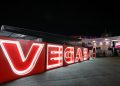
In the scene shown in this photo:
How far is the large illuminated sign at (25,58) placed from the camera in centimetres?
643

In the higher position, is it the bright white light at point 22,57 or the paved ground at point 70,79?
the bright white light at point 22,57

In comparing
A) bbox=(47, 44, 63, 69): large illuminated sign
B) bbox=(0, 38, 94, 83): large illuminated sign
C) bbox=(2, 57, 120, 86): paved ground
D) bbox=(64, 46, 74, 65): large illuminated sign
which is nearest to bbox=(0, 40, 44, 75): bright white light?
bbox=(0, 38, 94, 83): large illuminated sign

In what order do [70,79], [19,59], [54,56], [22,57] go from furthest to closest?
[54,56] < [22,57] < [19,59] < [70,79]

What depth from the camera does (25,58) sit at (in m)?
7.73

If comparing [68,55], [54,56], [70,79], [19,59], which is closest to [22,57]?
[19,59]

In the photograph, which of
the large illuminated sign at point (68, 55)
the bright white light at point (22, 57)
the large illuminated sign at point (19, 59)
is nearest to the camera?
the large illuminated sign at point (19, 59)

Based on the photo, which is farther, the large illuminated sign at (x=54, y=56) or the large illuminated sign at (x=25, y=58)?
the large illuminated sign at (x=54, y=56)

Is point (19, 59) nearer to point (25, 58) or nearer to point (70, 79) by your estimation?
point (25, 58)

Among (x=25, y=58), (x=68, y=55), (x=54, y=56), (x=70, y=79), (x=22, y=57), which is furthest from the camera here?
(x=68, y=55)

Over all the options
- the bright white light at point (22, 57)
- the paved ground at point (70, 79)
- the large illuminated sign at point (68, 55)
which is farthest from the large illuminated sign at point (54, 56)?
the paved ground at point (70, 79)

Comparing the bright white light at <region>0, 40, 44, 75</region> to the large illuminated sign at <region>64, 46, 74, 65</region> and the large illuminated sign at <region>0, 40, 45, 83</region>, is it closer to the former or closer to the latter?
the large illuminated sign at <region>0, 40, 45, 83</region>

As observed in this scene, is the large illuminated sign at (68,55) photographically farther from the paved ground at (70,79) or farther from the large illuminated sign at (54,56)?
the paved ground at (70,79)

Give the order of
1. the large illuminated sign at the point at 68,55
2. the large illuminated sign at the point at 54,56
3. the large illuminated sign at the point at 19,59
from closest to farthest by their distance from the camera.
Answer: the large illuminated sign at the point at 19,59
the large illuminated sign at the point at 54,56
the large illuminated sign at the point at 68,55

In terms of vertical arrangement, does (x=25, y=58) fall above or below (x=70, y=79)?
above
